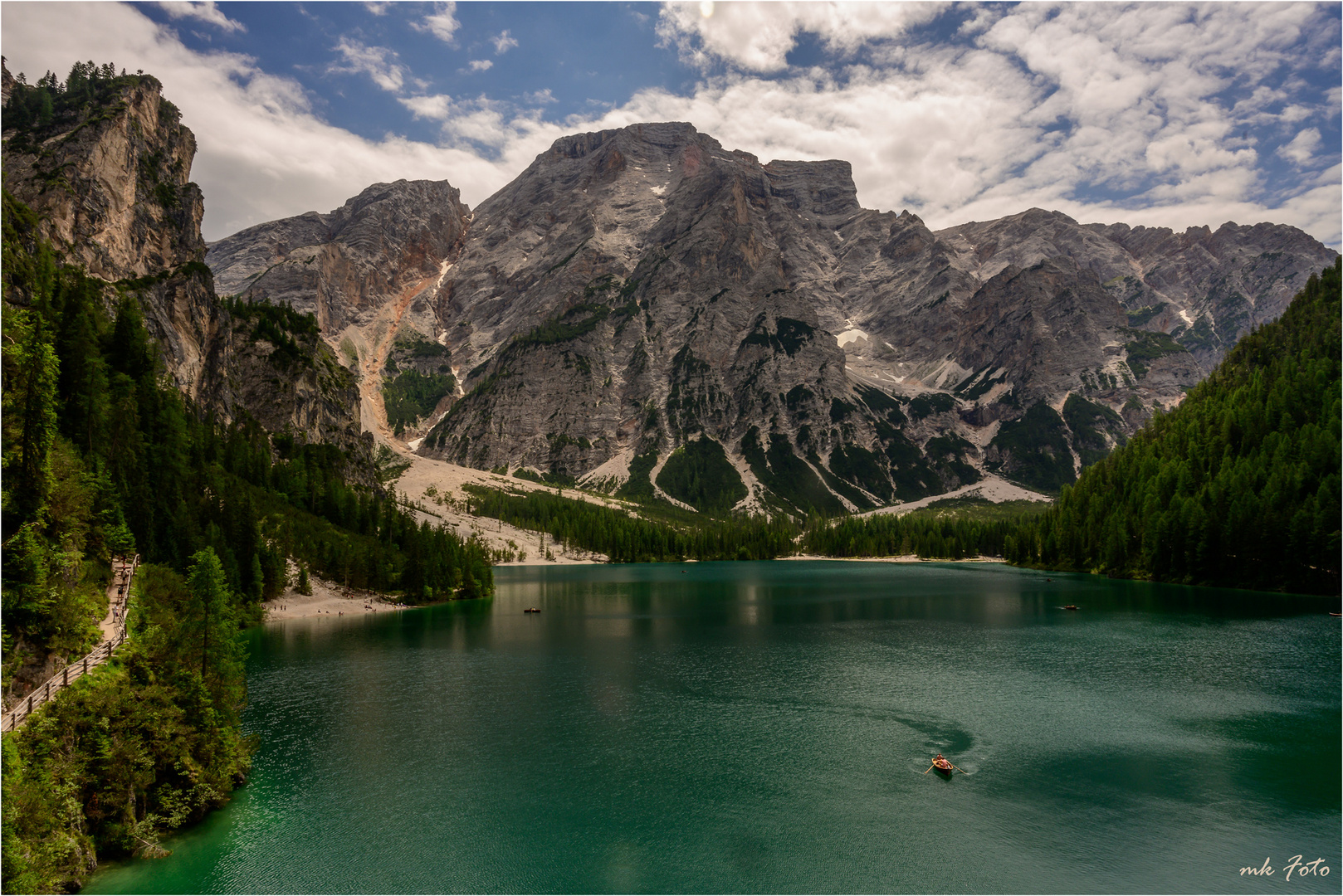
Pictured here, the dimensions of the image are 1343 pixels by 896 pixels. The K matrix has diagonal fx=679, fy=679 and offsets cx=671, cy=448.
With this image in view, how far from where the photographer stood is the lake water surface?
30453 mm

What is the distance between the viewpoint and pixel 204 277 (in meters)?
177

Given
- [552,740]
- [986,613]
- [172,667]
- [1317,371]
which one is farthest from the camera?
[1317,371]

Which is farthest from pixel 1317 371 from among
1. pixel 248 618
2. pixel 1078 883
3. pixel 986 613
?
pixel 248 618

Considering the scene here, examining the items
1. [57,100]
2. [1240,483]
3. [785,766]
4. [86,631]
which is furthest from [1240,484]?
[57,100]

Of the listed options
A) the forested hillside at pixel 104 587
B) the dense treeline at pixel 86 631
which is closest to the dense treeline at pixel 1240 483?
the dense treeline at pixel 86 631

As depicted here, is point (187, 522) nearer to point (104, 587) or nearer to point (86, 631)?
point (104, 587)

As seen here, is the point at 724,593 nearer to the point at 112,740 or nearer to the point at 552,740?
the point at 552,740

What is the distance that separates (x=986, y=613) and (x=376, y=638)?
90.6 meters
